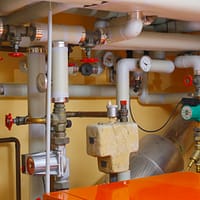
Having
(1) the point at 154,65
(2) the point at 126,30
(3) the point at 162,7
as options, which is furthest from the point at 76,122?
(3) the point at 162,7

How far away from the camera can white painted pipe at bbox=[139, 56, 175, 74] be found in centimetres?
166

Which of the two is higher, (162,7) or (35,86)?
(162,7)

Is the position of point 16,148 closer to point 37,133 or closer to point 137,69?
point 37,133

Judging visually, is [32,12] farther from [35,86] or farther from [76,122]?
[76,122]

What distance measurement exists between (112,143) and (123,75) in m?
0.58

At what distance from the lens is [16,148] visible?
154cm

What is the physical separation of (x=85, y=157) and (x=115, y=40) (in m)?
0.63

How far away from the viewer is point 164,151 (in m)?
1.70

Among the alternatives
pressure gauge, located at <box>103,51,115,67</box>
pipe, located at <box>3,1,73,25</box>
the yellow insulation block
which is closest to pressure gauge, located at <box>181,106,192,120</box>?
pressure gauge, located at <box>103,51,115,67</box>

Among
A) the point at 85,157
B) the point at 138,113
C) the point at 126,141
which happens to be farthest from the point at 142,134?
the point at 126,141

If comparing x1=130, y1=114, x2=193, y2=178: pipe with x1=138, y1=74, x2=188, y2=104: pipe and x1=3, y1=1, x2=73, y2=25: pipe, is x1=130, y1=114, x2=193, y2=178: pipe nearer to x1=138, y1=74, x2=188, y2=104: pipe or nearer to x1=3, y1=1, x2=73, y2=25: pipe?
x1=138, y1=74, x2=188, y2=104: pipe

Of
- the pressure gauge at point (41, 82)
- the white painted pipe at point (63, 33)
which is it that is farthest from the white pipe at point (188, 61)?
the pressure gauge at point (41, 82)

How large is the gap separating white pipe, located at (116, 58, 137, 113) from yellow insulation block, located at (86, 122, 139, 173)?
0.45 metres

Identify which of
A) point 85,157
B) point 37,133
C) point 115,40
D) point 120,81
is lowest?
point 85,157
